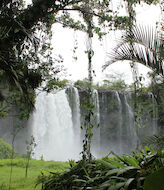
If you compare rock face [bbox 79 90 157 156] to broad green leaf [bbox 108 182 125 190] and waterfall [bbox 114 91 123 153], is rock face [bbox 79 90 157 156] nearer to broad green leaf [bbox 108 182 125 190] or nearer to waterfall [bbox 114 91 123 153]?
waterfall [bbox 114 91 123 153]

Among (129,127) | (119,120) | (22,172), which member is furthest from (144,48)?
(129,127)

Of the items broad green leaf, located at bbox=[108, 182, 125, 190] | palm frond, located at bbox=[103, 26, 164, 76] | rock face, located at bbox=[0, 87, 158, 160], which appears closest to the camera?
broad green leaf, located at bbox=[108, 182, 125, 190]

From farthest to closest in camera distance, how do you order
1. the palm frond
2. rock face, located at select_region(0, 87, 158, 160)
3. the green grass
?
rock face, located at select_region(0, 87, 158, 160) < the green grass < the palm frond

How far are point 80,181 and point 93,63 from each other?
5.05ft

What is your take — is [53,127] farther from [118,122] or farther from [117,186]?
[117,186]

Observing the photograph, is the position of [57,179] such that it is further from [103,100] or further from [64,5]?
[103,100]

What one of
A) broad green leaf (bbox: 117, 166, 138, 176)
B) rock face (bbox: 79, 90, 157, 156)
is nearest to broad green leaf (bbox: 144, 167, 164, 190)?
broad green leaf (bbox: 117, 166, 138, 176)

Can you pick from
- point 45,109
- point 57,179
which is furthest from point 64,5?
point 45,109

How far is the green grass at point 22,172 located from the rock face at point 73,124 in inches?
143

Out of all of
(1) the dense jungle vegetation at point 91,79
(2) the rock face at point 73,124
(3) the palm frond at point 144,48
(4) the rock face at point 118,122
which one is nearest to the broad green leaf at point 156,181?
(1) the dense jungle vegetation at point 91,79

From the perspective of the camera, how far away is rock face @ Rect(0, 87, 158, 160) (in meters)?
12.2

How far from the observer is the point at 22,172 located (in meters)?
6.38

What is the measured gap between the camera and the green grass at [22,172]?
14.8ft

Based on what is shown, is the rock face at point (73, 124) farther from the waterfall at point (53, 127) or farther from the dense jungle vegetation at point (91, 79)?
the dense jungle vegetation at point (91, 79)
